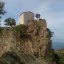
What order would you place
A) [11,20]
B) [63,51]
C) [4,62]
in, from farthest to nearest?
[63,51], [11,20], [4,62]

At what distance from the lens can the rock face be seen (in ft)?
153

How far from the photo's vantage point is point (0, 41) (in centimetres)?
4828

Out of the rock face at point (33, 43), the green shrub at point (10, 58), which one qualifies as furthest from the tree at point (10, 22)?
the green shrub at point (10, 58)

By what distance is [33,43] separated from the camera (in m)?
48.2

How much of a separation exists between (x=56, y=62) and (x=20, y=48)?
6.13 meters

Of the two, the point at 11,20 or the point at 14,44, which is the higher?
the point at 11,20

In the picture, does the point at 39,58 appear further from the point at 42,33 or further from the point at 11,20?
the point at 11,20

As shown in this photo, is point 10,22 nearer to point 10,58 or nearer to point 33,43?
point 33,43

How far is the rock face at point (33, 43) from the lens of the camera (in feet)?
153

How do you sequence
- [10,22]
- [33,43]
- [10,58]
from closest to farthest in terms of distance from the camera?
1. [10,58]
2. [33,43]
3. [10,22]

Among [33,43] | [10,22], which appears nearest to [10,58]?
[33,43]

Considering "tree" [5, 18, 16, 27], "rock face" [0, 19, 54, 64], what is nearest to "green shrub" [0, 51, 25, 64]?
"rock face" [0, 19, 54, 64]

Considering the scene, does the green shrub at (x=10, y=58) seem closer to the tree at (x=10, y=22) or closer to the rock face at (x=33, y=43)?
the rock face at (x=33, y=43)

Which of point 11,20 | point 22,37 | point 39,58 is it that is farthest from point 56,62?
point 11,20
